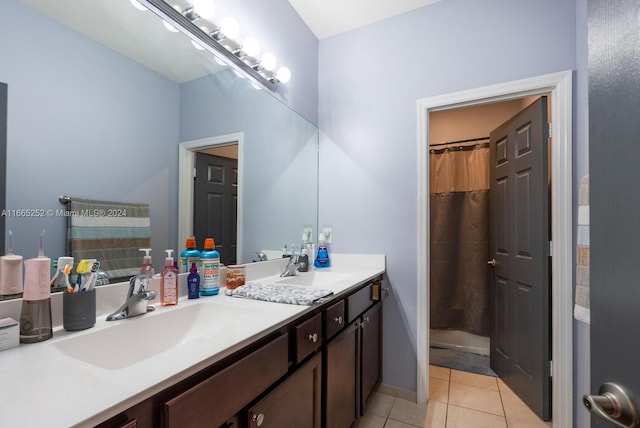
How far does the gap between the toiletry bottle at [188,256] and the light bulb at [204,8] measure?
992 millimetres

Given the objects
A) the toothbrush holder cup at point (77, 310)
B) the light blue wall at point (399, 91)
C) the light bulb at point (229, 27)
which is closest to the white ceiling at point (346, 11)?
the light blue wall at point (399, 91)

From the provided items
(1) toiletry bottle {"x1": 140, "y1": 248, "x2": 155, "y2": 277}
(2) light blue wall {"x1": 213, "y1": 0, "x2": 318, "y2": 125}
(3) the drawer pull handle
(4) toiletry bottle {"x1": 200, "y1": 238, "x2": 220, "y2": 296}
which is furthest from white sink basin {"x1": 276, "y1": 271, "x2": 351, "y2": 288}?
(2) light blue wall {"x1": 213, "y1": 0, "x2": 318, "y2": 125}

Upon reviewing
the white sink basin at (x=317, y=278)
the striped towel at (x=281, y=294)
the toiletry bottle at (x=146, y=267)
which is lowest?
the white sink basin at (x=317, y=278)

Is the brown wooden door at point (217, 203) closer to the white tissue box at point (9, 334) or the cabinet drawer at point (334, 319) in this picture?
the cabinet drawer at point (334, 319)

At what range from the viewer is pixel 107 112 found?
1039mm

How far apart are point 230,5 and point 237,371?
1.70 metres

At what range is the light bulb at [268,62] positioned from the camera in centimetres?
178

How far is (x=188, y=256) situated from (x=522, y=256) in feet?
6.63

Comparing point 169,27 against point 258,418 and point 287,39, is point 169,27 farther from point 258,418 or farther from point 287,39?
point 258,418

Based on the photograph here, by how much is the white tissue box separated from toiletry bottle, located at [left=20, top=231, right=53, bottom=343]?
22 mm

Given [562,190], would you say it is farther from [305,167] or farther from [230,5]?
[230,5]

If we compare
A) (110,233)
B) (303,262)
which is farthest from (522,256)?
(110,233)

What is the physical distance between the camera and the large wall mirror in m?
0.85

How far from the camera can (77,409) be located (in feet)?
1.57
